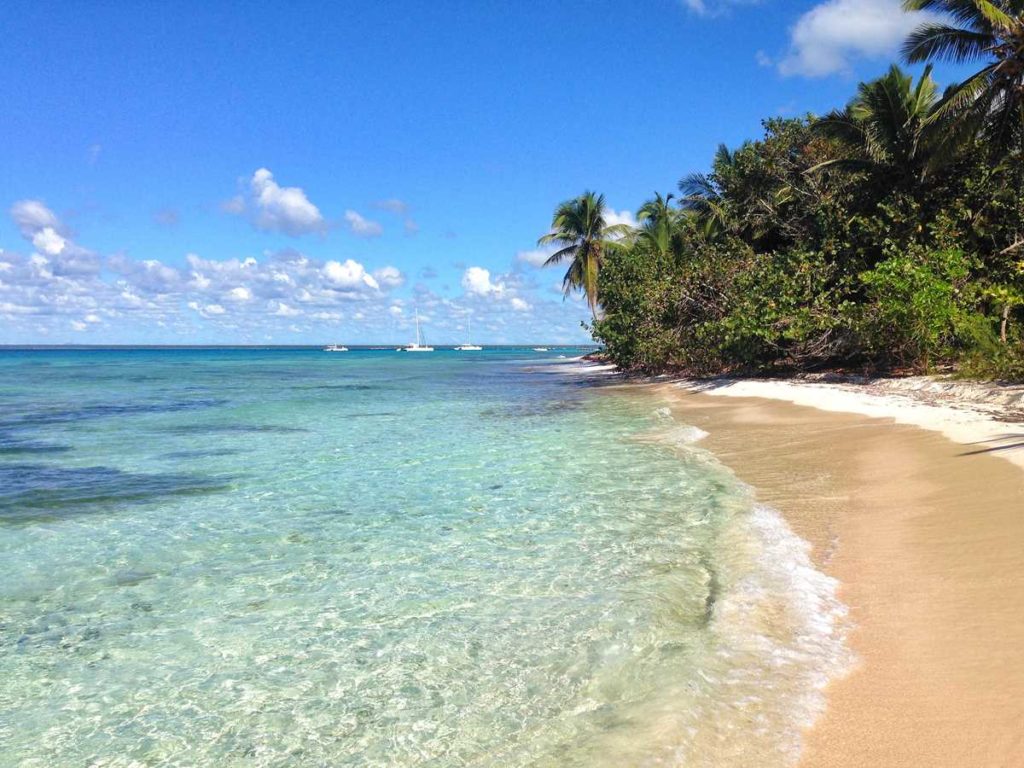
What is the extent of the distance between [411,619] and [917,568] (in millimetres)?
3904

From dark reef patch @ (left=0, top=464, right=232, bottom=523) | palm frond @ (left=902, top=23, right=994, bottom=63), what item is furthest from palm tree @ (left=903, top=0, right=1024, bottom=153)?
dark reef patch @ (left=0, top=464, right=232, bottom=523)

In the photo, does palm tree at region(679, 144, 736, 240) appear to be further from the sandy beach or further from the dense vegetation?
the sandy beach

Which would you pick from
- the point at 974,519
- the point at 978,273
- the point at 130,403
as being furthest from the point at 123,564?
the point at 130,403

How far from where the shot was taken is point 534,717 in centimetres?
354

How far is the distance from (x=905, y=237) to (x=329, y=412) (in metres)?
19.2

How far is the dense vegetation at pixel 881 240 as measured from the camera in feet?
56.4

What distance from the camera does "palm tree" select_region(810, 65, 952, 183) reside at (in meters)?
20.7

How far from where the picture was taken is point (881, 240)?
67.6 ft

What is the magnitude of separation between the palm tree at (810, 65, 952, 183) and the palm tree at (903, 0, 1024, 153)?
156 cm

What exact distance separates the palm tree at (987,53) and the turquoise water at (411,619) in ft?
49.6

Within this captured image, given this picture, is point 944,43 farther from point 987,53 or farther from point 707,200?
point 707,200

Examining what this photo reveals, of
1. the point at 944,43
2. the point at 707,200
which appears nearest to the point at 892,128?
the point at 944,43

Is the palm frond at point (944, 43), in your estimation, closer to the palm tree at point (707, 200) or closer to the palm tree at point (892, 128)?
the palm tree at point (892, 128)

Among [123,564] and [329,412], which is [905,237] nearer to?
[329,412]
